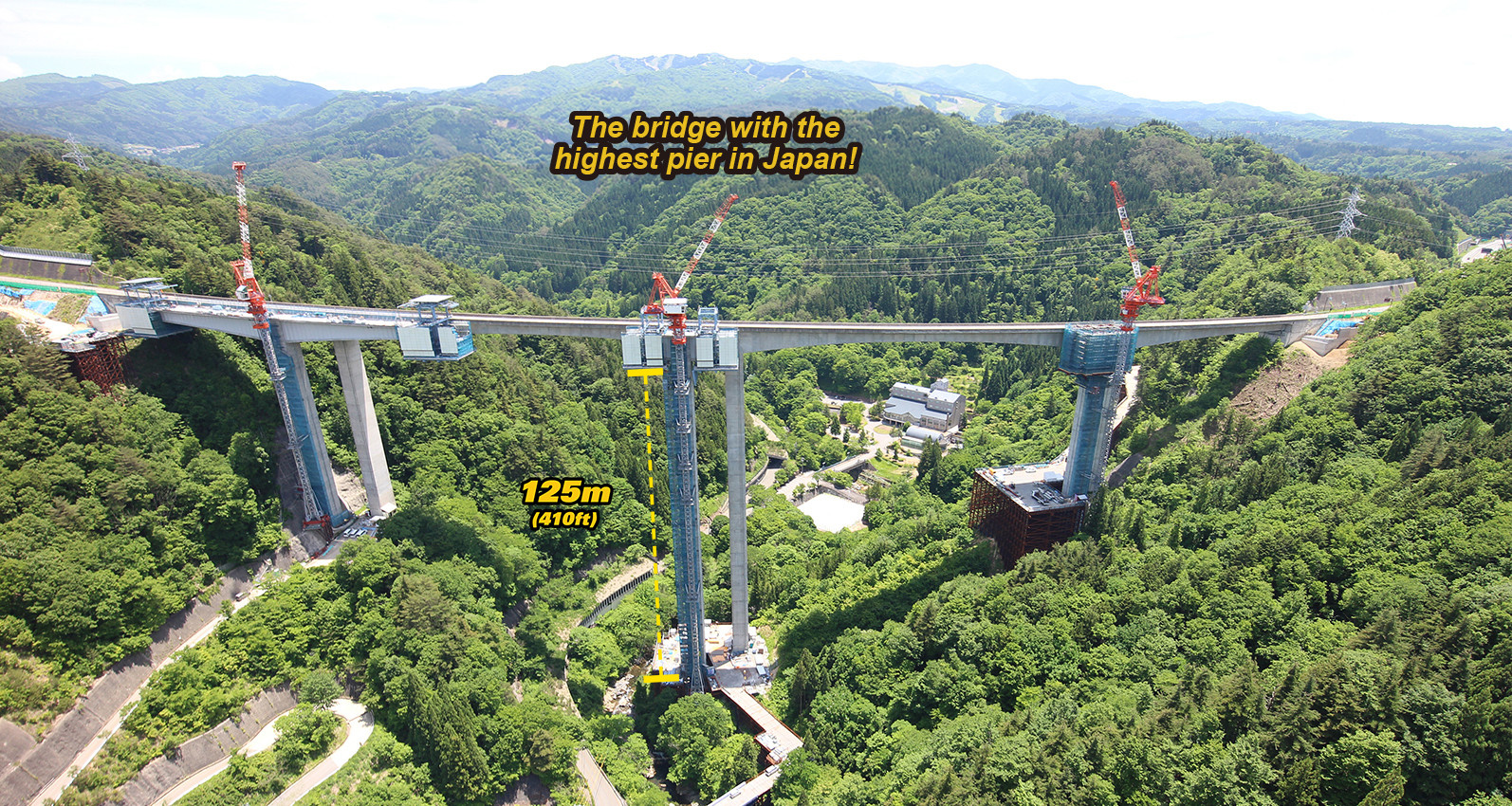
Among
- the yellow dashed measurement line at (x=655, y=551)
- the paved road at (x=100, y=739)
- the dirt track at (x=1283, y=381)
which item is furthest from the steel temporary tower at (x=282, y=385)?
the dirt track at (x=1283, y=381)

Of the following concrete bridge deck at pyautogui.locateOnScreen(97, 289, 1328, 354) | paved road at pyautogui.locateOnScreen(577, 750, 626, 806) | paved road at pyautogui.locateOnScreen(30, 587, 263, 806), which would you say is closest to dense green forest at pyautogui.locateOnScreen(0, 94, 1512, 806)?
paved road at pyautogui.locateOnScreen(577, 750, 626, 806)

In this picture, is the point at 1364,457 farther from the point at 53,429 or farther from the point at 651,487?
the point at 53,429

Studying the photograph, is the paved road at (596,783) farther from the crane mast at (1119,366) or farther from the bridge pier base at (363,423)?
the crane mast at (1119,366)

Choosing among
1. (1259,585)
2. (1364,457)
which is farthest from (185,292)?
(1364,457)

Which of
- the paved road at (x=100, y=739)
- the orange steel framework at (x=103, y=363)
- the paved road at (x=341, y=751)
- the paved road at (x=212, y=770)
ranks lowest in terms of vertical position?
the paved road at (x=341, y=751)

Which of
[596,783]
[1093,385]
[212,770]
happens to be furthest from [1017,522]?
[212,770]

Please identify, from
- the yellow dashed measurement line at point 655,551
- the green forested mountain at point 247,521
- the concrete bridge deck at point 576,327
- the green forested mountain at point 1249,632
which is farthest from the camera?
the yellow dashed measurement line at point 655,551

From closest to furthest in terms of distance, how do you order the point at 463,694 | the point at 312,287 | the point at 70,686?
the point at 70,686, the point at 463,694, the point at 312,287
